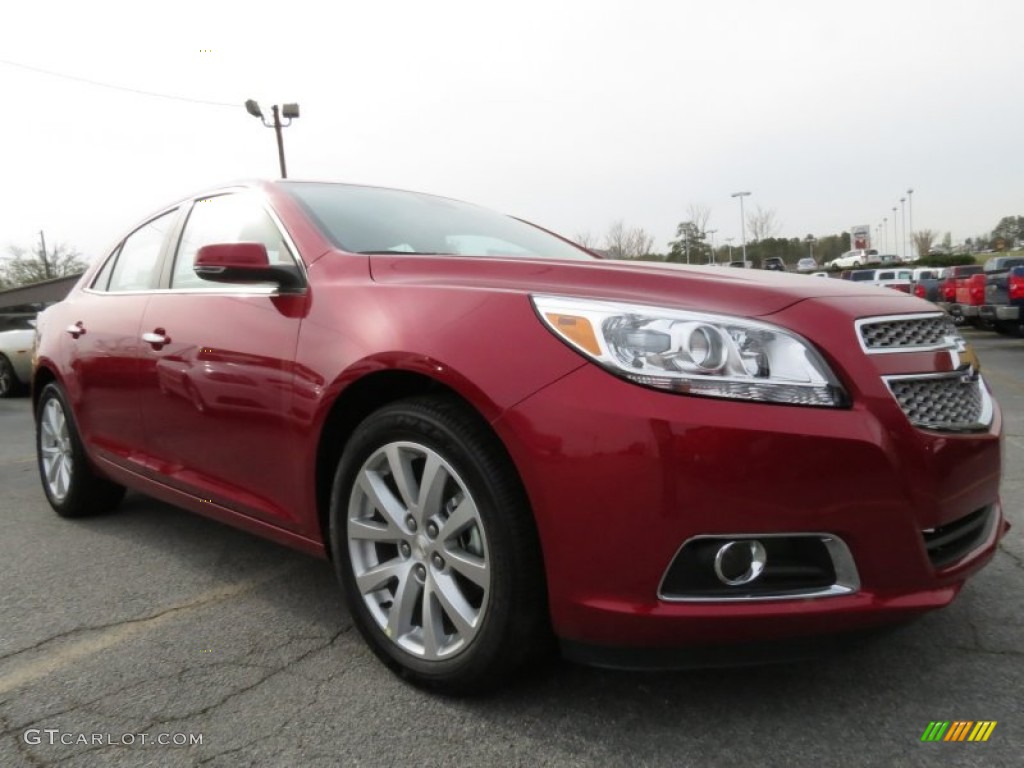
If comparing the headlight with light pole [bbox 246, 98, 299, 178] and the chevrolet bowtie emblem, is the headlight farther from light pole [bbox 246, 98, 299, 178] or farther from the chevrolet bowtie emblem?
light pole [bbox 246, 98, 299, 178]

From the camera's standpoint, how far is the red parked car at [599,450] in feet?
5.58

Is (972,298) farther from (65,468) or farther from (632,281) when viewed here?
(65,468)

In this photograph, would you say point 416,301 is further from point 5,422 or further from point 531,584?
point 5,422

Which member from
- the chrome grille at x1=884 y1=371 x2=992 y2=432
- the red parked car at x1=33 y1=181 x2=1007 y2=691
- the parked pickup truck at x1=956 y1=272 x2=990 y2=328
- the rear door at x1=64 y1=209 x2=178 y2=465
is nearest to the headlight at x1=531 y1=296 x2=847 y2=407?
the red parked car at x1=33 y1=181 x2=1007 y2=691

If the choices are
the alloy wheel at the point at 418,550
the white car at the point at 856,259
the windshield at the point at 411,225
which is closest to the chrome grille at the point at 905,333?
the alloy wheel at the point at 418,550

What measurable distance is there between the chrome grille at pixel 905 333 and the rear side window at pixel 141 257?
9.20 ft

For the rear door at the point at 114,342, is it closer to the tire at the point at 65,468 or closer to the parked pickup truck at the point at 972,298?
the tire at the point at 65,468

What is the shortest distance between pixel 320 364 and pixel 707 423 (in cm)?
117

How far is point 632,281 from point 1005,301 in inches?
512

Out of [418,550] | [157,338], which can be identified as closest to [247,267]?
[157,338]

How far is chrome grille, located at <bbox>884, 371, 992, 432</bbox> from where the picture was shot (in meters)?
1.82

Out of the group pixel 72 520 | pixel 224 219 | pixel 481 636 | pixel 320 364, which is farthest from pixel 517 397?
pixel 72 520

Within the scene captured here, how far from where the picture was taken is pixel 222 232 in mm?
3109

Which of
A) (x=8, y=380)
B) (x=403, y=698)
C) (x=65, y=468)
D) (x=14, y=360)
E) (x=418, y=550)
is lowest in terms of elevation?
(x=8, y=380)
